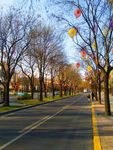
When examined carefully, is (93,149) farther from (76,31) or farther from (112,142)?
(76,31)

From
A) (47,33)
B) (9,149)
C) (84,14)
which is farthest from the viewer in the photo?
(47,33)

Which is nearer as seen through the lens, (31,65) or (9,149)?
(9,149)

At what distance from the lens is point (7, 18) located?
1842 cm

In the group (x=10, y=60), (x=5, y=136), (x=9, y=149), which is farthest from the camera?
(x=10, y=60)

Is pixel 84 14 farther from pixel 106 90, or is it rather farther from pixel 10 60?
pixel 10 60

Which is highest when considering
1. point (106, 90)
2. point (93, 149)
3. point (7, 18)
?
point (7, 18)

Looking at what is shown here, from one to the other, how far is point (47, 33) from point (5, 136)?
73.2 feet

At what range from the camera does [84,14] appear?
12734 mm

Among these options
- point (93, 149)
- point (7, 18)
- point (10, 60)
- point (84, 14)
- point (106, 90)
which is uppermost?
point (7, 18)

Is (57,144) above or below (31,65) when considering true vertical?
below

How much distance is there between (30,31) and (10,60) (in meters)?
3.90

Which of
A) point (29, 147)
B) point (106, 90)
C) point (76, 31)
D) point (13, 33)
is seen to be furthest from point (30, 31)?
point (29, 147)

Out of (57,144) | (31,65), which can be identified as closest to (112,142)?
(57,144)

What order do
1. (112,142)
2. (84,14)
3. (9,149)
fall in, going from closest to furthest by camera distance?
(9,149), (112,142), (84,14)
